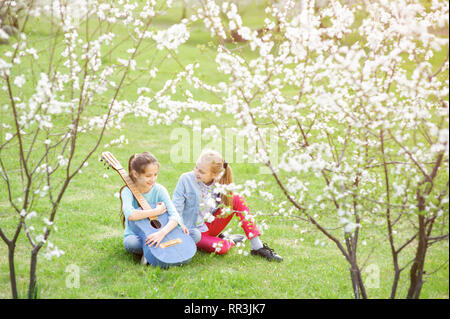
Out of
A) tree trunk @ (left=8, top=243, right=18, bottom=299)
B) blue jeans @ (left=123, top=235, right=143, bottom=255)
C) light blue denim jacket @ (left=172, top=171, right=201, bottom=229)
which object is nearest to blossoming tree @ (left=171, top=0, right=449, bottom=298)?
light blue denim jacket @ (left=172, top=171, right=201, bottom=229)

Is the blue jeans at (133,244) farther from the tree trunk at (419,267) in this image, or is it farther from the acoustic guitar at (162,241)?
the tree trunk at (419,267)

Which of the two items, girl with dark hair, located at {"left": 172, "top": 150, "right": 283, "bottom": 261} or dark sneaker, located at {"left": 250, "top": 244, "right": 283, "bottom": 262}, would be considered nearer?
girl with dark hair, located at {"left": 172, "top": 150, "right": 283, "bottom": 261}

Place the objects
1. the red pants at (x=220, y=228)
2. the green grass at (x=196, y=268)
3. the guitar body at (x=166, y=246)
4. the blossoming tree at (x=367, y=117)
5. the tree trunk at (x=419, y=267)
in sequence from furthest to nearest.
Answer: the red pants at (x=220, y=228) < the guitar body at (x=166, y=246) < the green grass at (x=196, y=268) < the tree trunk at (x=419, y=267) < the blossoming tree at (x=367, y=117)

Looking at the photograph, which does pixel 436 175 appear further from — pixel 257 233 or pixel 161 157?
pixel 161 157

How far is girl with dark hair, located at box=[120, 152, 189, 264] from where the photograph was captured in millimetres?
4461

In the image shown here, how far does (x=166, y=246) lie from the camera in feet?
14.7

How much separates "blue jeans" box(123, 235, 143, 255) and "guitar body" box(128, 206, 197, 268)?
0.16ft

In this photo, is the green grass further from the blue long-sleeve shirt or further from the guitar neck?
the guitar neck

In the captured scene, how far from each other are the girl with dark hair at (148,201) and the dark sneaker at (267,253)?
768 millimetres

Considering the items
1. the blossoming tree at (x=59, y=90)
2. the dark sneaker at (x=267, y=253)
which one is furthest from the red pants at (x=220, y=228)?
the blossoming tree at (x=59, y=90)

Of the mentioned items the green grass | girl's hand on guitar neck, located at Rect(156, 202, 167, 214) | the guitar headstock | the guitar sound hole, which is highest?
the guitar headstock

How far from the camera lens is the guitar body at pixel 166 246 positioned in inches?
174

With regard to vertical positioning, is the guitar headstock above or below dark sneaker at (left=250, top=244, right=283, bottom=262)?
above
